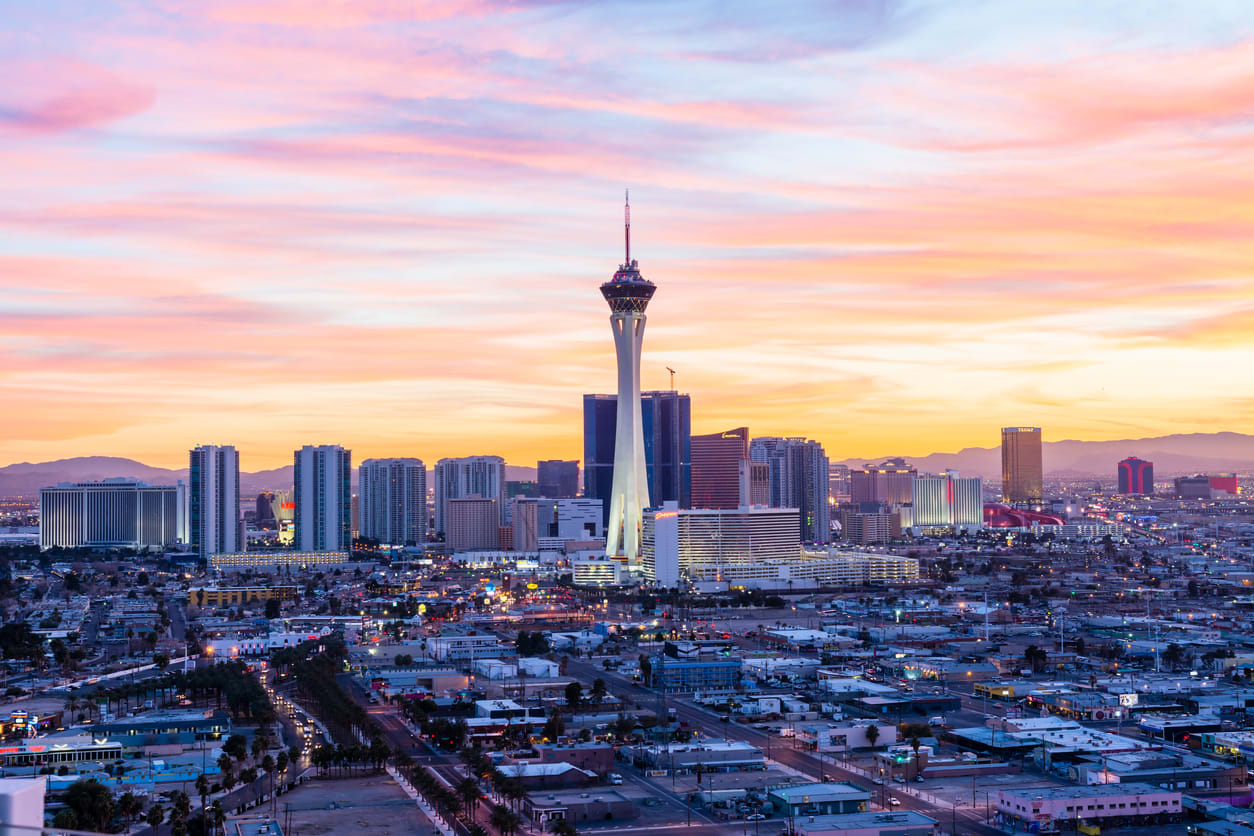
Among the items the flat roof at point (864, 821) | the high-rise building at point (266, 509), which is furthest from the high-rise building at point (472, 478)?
the flat roof at point (864, 821)

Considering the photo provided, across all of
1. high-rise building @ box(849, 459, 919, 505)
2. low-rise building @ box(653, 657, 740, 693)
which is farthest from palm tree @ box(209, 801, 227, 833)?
high-rise building @ box(849, 459, 919, 505)

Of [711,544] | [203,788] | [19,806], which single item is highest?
[19,806]

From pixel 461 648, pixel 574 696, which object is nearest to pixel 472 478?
pixel 461 648

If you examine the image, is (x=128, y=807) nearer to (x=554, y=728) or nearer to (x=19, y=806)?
(x=554, y=728)

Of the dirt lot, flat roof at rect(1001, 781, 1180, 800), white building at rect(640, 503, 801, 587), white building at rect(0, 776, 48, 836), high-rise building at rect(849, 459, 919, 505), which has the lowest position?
the dirt lot

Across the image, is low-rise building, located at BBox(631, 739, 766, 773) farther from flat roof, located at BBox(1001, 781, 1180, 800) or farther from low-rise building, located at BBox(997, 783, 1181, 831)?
low-rise building, located at BBox(997, 783, 1181, 831)

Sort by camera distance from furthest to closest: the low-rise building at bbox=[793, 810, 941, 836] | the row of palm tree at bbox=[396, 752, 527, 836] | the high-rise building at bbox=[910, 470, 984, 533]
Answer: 1. the high-rise building at bbox=[910, 470, 984, 533]
2. the row of palm tree at bbox=[396, 752, 527, 836]
3. the low-rise building at bbox=[793, 810, 941, 836]

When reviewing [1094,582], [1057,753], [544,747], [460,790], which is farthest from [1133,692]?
[1094,582]
